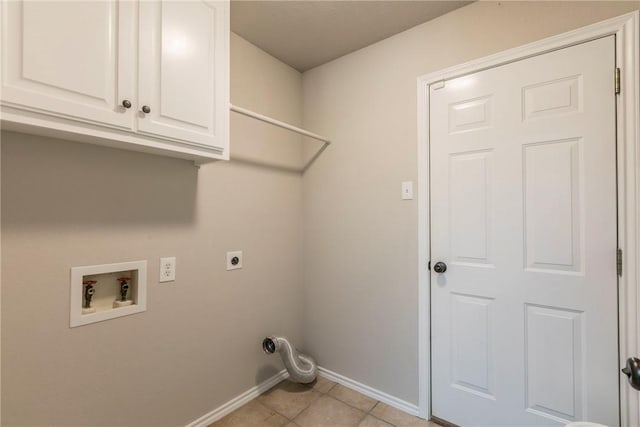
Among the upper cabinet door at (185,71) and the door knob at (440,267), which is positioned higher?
the upper cabinet door at (185,71)

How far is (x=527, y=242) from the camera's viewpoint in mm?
1455

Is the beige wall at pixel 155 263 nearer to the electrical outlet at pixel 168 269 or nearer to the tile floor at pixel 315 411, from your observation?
the electrical outlet at pixel 168 269

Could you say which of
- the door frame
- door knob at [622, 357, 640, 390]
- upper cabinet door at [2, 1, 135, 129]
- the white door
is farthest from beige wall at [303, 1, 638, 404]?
upper cabinet door at [2, 1, 135, 129]

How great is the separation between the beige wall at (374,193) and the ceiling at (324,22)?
0.09 metres

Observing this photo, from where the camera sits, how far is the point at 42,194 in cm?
116

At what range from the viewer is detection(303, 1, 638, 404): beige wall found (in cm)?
167

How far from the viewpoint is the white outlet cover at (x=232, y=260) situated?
72.4 inches

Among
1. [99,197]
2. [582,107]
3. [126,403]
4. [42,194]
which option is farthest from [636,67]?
[126,403]

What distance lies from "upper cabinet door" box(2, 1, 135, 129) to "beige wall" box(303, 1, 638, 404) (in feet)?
4.54

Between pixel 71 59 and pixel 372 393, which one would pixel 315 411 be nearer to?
pixel 372 393

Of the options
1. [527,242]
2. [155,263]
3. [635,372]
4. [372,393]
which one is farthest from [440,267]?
[155,263]

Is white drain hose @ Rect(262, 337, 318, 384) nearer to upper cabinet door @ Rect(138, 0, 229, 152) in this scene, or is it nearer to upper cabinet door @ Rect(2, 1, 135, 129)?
upper cabinet door @ Rect(138, 0, 229, 152)

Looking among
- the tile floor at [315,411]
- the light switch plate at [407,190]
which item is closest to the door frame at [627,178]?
the light switch plate at [407,190]

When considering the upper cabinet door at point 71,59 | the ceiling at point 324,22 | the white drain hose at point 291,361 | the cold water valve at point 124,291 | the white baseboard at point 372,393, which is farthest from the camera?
the white drain hose at point 291,361
